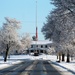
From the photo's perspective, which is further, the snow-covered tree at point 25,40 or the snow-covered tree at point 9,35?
the snow-covered tree at point 25,40

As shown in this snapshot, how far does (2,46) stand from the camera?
72.7 metres

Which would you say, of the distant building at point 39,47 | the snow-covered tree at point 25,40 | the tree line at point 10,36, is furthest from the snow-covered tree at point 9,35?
the distant building at point 39,47

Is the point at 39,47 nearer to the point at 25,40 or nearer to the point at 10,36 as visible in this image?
the point at 25,40

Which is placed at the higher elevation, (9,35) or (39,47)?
(39,47)

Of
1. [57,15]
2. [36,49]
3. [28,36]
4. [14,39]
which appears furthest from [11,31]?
[36,49]

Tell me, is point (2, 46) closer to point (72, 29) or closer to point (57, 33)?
point (57, 33)

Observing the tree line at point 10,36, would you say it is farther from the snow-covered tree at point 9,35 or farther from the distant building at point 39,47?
the distant building at point 39,47

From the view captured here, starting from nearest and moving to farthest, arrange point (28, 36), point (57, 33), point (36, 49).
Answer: point (57, 33), point (28, 36), point (36, 49)

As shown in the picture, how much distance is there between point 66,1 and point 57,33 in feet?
49.0

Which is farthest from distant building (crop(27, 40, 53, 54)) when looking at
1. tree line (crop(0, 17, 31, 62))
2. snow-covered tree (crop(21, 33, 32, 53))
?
tree line (crop(0, 17, 31, 62))

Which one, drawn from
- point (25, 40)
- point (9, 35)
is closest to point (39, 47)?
point (25, 40)

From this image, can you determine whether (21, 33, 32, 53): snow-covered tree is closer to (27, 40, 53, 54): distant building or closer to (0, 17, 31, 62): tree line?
(0, 17, 31, 62): tree line

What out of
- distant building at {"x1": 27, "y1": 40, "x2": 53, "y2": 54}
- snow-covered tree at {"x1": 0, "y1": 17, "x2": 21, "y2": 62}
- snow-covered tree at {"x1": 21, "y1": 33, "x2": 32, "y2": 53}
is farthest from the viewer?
distant building at {"x1": 27, "y1": 40, "x2": 53, "y2": 54}

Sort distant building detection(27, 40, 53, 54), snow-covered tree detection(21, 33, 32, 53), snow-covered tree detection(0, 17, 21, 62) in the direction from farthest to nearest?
distant building detection(27, 40, 53, 54) → snow-covered tree detection(21, 33, 32, 53) → snow-covered tree detection(0, 17, 21, 62)
